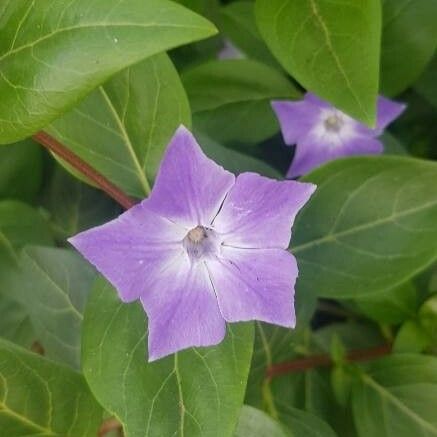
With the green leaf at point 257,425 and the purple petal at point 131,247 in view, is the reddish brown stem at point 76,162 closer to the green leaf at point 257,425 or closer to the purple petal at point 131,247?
the purple petal at point 131,247

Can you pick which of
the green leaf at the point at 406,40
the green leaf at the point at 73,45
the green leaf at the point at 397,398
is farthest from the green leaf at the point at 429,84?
the green leaf at the point at 73,45

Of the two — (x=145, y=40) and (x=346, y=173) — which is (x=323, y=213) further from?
(x=145, y=40)

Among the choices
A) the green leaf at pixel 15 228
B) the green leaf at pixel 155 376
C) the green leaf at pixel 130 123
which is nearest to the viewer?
the green leaf at pixel 155 376

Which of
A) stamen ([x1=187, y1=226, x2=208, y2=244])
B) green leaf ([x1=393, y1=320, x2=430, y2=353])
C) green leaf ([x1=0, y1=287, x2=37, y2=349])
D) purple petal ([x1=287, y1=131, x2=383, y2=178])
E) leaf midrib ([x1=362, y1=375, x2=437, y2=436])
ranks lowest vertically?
green leaf ([x1=0, y1=287, x2=37, y2=349])

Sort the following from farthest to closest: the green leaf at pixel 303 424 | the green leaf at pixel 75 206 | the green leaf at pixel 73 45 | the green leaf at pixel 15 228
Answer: the green leaf at pixel 75 206 → the green leaf at pixel 15 228 → the green leaf at pixel 303 424 → the green leaf at pixel 73 45

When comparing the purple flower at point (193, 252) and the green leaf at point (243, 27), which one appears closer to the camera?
the purple flower at point (193, 252)

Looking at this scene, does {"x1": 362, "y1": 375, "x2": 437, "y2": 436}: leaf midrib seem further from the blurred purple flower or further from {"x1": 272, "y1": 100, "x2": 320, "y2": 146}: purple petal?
the blurred purple flower

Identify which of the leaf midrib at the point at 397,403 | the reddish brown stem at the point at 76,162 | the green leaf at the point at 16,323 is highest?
the reddish brown stem at the point at 76,162

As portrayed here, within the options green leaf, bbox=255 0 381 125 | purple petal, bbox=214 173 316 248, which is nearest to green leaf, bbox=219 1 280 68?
green leaf, bbox=255 0 381 125
